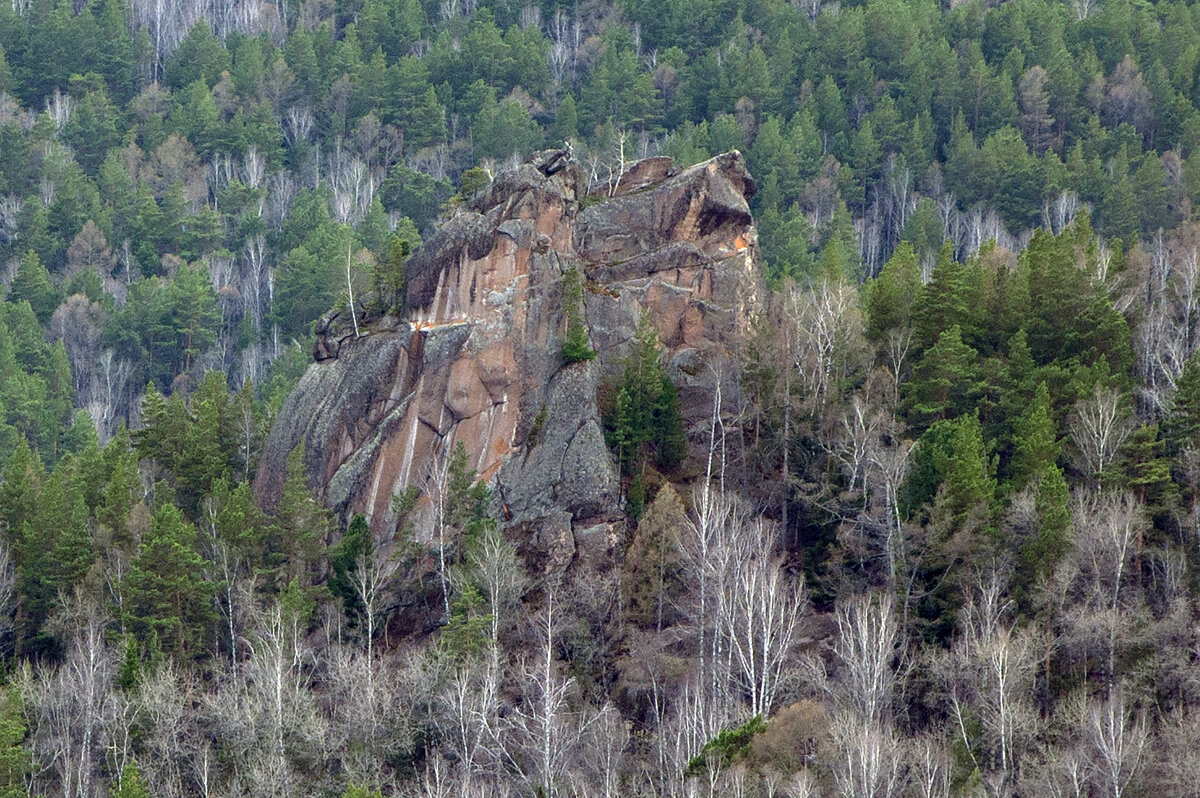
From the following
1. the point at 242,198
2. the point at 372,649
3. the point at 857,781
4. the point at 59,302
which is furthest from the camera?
the point at 242,198

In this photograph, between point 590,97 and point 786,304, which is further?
point 590,97

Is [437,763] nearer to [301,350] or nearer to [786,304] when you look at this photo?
[786,304]

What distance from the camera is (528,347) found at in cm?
6469

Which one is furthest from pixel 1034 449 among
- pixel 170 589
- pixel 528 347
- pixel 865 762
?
pixel 170 589

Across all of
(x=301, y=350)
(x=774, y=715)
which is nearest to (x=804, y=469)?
(x=774, y=715)

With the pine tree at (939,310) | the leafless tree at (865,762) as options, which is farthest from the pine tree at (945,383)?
the leafless tree at (865,762)

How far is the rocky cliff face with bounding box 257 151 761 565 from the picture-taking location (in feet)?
206

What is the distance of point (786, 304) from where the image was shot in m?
68.3

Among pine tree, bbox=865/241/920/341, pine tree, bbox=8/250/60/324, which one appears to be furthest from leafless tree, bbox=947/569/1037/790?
pine tree, bbox=8/250/60/324

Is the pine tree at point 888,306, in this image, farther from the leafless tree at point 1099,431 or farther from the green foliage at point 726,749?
the green foliage at point 726,749

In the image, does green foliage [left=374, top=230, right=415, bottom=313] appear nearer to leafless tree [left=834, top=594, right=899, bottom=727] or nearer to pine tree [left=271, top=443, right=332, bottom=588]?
pine tree [left=271, top=443, right=332, bottom=588]

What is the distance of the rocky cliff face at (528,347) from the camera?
6266cm

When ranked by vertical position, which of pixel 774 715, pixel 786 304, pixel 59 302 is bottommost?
pixel 59 302

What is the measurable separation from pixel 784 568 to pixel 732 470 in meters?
5.36
